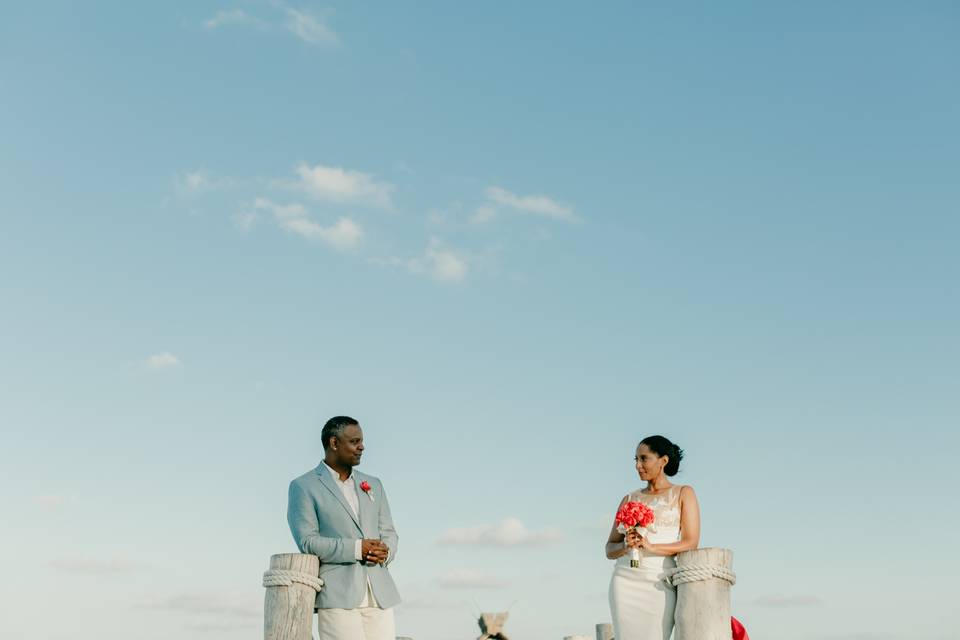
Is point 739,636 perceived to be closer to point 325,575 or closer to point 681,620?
point 681,620

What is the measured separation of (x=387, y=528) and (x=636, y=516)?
210 cm

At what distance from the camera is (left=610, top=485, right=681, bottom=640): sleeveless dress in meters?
8.95

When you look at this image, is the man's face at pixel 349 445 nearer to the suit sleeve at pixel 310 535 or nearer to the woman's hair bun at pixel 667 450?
the suit sleeve at pixel 310 535

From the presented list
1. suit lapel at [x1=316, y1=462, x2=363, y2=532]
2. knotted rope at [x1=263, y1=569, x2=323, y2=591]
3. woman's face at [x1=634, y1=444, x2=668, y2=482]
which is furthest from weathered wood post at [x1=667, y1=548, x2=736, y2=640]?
knotted rope at [x1=263, y1=569, x2=323, y2=591]

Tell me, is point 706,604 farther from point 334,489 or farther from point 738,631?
point 334,489

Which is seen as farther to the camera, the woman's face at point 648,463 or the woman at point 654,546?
the woman's face at point 648,463

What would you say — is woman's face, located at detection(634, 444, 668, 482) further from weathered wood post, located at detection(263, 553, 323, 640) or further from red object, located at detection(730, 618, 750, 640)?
weathered wood post, located at detection(263, 553, 323, 640)

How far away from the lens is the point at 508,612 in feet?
57.1

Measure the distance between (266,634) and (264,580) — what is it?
409 mm

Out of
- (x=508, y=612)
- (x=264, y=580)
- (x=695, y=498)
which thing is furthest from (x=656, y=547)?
(x=508, y=612)

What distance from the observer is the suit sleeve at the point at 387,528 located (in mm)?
8734

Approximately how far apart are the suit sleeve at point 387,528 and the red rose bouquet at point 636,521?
6.37 feet

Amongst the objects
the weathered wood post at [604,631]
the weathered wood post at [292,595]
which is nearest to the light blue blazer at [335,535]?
the weathered wood post at [292,595]

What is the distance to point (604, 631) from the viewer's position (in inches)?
555
